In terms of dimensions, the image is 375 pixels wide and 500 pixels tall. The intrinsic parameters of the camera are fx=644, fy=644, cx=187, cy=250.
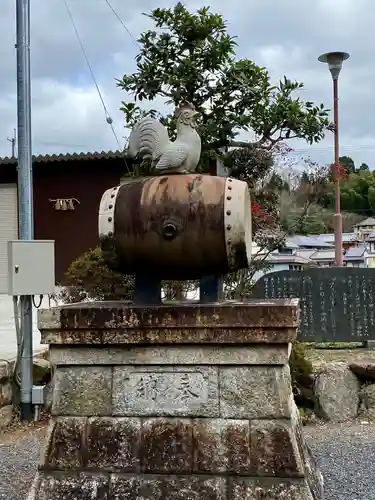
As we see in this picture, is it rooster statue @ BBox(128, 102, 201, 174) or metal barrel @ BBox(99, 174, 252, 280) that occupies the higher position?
rooster statue @ BBox(128, 102, 201, 174)

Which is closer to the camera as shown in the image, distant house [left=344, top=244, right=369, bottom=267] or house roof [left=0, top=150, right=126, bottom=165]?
house roof [left=0, top=150, right=126, bottom=165]

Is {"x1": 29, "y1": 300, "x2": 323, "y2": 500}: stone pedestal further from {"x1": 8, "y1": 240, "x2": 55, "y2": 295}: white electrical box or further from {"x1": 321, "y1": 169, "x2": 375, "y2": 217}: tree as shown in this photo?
{"x1": 321, "y1": 169, "x2": 375, "y2": 217}: tree

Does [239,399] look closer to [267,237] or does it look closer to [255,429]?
[255,429]

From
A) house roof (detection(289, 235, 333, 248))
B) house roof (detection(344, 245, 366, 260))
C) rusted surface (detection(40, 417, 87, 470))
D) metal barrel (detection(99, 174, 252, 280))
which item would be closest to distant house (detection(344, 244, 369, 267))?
house roof (detection(344, 245, 366, 260))

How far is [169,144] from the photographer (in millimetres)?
3232

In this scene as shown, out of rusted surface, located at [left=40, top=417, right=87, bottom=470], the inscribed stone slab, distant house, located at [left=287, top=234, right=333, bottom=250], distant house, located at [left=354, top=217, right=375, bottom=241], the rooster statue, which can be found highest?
distant house, located at [left=354, top=217, right=375, bottom=241]

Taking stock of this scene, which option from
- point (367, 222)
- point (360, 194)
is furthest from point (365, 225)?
point (360, 194)

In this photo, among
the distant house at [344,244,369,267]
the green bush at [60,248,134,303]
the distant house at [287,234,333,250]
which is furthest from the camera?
the distant house at [287,234,333,250]

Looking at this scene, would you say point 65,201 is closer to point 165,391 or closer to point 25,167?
point 25,167

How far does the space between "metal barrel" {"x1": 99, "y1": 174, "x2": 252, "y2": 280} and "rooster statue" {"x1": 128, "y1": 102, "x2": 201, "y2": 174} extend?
0.27 feet

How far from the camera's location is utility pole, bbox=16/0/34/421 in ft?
18.4

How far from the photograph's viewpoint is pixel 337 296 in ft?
22.7

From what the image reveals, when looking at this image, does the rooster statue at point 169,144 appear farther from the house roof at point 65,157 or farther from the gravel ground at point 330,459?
the house roof at point 65,157

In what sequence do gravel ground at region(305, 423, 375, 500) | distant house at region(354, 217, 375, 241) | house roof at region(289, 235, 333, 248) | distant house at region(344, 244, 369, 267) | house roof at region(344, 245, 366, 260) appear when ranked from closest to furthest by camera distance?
gravel ground at region(305, 423, 375, 500) < distant house at region(344, 244, 369, 267) < house roof at region(344, 245, 366, 260) < house roof at region(289, 235, 333, 248) < distant house at region(354, 217, 375, 241)
